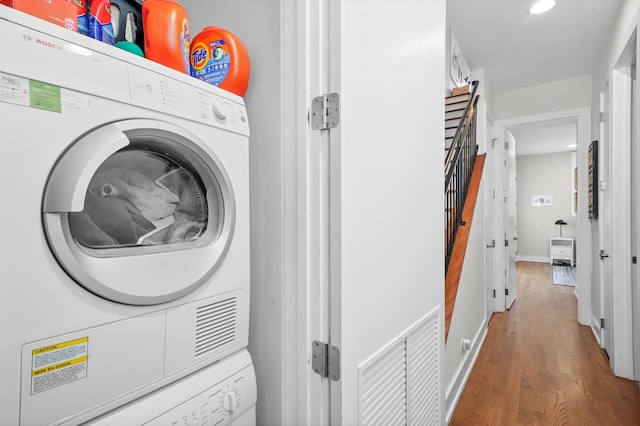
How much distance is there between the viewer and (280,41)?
0.97 m

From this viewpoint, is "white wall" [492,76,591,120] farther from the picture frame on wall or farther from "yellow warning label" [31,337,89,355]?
"yellow warning label" [31,337,89,355]

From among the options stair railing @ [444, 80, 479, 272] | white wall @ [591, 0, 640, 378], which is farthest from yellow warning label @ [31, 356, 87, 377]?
white wall @ [591, 0, 640, 378]

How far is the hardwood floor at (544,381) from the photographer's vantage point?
2039 mm

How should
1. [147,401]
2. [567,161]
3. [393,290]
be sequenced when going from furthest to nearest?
[567,161], [393,290], [147,401]

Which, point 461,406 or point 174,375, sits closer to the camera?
point 174,375

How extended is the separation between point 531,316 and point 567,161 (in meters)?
5.78

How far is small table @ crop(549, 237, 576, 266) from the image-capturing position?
730 cm

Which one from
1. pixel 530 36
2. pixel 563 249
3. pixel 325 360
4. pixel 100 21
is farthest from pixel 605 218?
pixel 563 249

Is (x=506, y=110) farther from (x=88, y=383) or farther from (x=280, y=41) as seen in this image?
(x=88, y=383)

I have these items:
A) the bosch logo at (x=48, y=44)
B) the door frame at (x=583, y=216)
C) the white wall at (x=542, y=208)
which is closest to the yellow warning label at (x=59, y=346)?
the bosch logo at (x=48, y=44)

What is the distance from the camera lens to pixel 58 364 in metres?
0.56

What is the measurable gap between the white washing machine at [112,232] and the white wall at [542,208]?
30.1 feet

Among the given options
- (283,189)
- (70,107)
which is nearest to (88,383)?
(70,107)

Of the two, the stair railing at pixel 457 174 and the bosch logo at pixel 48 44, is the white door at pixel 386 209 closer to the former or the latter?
the bosch logo at pixel 48 44
